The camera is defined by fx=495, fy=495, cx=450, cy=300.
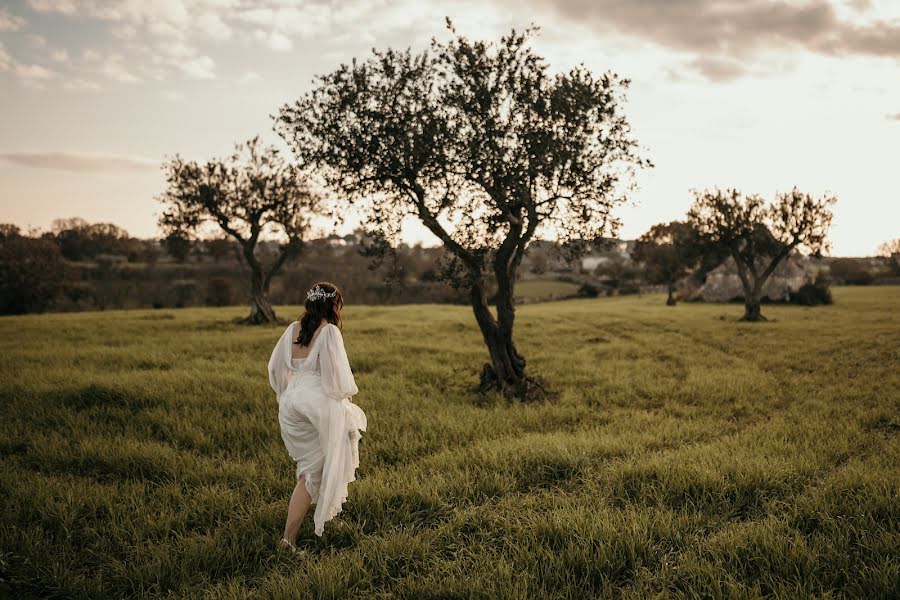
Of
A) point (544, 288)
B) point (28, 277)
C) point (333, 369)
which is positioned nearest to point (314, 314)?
point (333, 369)

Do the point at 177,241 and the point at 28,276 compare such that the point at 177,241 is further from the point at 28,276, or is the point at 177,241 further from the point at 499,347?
the point at 28,276

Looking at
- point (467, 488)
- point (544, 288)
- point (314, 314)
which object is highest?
point (314, 314)

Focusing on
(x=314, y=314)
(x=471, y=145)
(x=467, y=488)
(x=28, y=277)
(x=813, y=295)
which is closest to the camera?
(x=314, y=314)

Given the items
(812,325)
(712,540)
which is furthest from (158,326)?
(812,325)

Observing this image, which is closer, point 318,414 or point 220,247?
point 318,414

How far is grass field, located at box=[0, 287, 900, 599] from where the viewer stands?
16.5 feet

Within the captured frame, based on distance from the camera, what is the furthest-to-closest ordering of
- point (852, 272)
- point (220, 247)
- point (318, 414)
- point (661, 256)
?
point (852, 272) < point (661, 256) < point (220, 247) < point (318, 414)

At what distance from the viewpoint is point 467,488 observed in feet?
23.4

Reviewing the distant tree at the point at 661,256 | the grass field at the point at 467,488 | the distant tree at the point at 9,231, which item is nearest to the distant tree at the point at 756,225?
the distant tree at the point at 661,256

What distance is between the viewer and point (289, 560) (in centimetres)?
552

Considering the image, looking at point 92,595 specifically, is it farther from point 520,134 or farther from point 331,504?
point 520,134

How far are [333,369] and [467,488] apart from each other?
2783 mm

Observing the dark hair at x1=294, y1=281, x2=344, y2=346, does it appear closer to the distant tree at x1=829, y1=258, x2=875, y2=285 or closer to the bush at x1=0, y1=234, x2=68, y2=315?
Result: the bush at x1=0, y1=234, x2=68, y2=315

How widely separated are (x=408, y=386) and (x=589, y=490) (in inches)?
309
